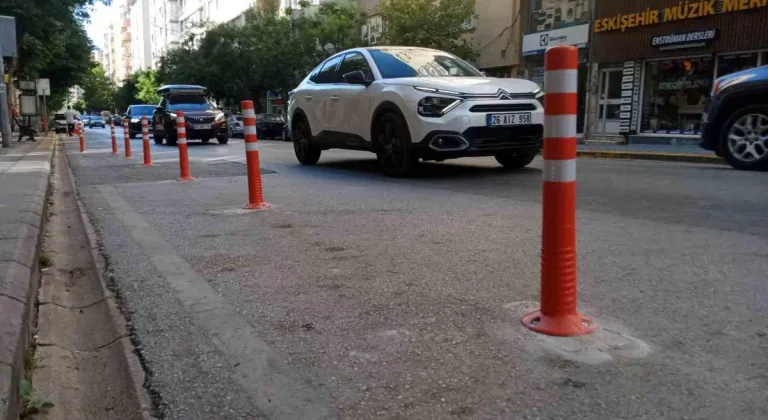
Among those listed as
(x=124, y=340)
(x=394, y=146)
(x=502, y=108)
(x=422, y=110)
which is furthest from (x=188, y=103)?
(x=124, y=340)

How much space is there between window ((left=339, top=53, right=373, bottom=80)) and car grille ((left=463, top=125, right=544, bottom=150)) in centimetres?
182

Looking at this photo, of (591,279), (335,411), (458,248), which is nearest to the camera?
(335,411)

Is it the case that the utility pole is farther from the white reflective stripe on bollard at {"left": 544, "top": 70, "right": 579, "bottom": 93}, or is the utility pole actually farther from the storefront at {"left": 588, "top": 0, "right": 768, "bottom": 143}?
the white reflective stripe on bollard at {"left": 544, "top": 70, "right": 579, "bottom": 93}

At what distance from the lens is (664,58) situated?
17.8 m

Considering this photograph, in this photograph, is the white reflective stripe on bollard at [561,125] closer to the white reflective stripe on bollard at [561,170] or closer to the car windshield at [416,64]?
the white reflective stripe on bollard at [561,170]

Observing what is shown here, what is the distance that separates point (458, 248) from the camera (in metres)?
4.32

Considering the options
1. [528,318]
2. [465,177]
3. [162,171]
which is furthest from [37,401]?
[162,171]

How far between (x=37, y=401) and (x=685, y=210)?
16.5 ft

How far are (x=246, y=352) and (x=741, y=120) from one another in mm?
8146

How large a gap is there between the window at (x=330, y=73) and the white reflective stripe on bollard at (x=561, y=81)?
280 inches

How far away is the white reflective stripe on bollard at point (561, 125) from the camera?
261 cm

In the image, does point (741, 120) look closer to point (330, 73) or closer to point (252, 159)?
point (330, 73)

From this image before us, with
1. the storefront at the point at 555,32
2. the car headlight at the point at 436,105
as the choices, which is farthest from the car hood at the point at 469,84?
the storefront at the point at 555,32

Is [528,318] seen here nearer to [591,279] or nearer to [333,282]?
[591,279]
